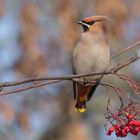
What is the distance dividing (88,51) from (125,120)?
1504 mm

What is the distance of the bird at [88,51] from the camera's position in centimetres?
482

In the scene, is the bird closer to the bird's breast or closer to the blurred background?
the bird's breast

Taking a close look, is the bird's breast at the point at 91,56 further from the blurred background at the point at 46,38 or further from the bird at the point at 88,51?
the blurred background at the point at 46,38

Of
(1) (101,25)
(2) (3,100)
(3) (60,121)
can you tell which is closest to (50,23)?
(2) (3,100)

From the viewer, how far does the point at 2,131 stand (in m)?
6.48

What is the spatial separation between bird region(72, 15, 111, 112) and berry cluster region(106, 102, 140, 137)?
4.37 ft

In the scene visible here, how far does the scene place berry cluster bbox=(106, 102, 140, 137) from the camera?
133 inches

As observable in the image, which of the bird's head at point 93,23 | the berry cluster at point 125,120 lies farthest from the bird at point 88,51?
the berry cluster at point 125,120

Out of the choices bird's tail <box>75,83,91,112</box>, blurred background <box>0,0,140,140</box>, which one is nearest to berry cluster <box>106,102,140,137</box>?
bird's tail <box>75,83,91,112</box>

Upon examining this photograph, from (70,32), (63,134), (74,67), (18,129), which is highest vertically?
(74,67)

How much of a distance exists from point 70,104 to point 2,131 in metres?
3.28

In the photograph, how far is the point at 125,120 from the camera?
3434mm

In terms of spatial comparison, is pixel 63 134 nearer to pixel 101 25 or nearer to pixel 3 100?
pixel 3 100

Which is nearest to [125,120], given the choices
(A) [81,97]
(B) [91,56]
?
(B) [91,56]
